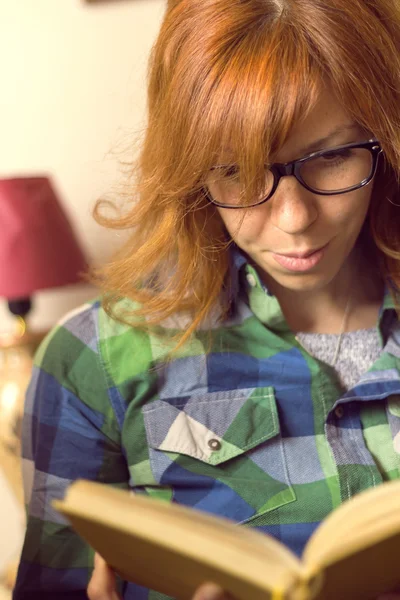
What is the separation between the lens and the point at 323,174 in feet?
2.85

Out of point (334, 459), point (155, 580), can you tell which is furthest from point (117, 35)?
point (155, 580)

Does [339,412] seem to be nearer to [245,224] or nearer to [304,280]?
[304,280]

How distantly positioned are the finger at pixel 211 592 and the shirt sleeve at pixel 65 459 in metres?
0.40

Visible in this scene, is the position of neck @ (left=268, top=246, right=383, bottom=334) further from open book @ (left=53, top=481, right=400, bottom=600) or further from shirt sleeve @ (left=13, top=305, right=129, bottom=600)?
open book @ (left=53, top=481, right=400, bottom=600)

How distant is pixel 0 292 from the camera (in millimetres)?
1384

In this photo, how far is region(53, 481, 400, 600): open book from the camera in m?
0.52

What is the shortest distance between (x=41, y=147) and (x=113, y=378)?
84 centimetres

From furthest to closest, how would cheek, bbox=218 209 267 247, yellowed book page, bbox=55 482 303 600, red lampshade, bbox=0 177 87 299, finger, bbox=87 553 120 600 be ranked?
red lampshade, bbox=0 177 87 299
cheek, bbox=218 209 267 247
finger, bbox=87 553 120 600
yellowed book page, bbox=55 482 303 600

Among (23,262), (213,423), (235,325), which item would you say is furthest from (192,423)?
(23,262)

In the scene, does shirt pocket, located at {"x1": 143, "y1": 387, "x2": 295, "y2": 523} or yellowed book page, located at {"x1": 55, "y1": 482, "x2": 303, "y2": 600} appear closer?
yellowed book page, located at {"x1": 55, "y1": 482, "x2": 303, "y2": 600}

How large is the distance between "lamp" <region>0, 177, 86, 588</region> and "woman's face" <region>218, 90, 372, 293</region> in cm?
54

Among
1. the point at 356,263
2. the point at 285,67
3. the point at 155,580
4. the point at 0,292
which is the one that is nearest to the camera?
the point at 155,580

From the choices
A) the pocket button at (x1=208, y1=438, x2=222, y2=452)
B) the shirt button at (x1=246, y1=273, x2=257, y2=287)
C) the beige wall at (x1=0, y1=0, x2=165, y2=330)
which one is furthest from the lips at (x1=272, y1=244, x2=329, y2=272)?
the beige wall at (x1=0, y1=0, x2=165, y2=330)

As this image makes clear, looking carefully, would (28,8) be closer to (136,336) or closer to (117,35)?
(117,35)
